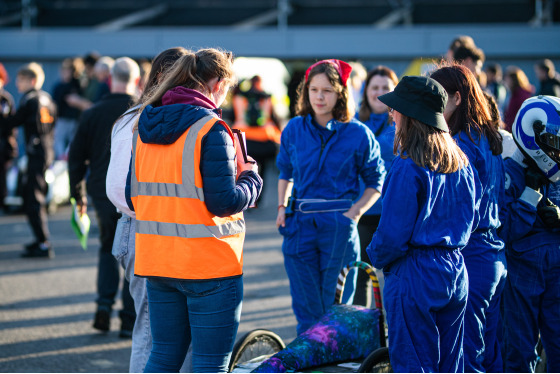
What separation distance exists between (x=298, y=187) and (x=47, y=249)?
4735mm

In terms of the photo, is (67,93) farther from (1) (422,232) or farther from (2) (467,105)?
(1) (422,232)

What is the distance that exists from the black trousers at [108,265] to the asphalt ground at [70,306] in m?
0.24

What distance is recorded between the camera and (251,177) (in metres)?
3.19

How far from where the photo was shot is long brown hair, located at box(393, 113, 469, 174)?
9.98ft

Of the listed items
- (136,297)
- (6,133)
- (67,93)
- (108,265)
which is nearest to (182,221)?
(136,297)

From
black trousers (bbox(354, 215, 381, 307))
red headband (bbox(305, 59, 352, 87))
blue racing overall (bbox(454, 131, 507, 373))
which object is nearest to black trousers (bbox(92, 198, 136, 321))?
black trousers (bbox(354, 215, 381, 307))

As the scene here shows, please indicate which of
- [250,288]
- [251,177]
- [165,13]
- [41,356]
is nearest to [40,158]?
[250,288]

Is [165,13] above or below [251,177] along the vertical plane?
above

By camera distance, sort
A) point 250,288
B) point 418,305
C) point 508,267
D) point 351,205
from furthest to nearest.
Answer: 1. point 250,288
2. point 351,205
3. point 508,267
4. point 418,305

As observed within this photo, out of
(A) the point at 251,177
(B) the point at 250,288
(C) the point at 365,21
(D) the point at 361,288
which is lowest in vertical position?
(B) the point at 250,288

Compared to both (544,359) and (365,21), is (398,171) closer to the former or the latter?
(544,359)

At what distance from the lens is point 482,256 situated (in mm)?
3611

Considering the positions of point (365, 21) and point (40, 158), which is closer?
point (40, 158)

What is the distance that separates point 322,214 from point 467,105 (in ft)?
4.15
